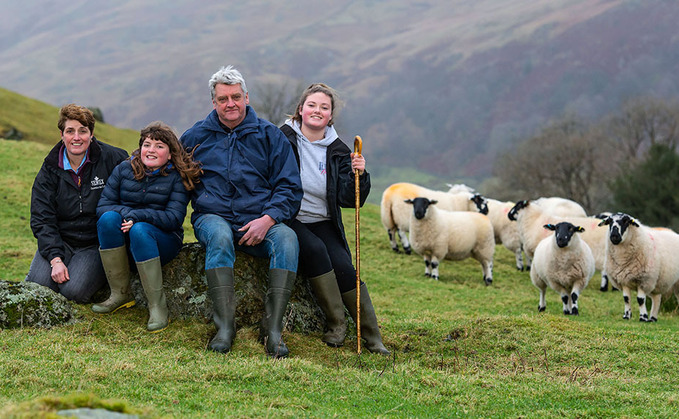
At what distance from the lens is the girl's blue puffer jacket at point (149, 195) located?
7.20m

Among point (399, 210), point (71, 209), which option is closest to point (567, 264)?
point (399, 210)

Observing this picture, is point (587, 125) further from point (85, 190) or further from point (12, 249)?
point (85, 190)

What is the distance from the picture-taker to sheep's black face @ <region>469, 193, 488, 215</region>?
906 inches

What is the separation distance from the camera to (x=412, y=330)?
919cm

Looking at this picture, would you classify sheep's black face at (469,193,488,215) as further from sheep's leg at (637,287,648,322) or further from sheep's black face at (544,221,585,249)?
sheep's leg at (637,287,648,322)

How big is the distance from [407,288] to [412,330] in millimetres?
7354

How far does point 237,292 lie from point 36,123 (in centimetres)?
4333

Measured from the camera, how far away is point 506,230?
2255 centimetres

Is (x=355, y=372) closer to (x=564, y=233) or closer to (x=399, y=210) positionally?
(x=564, y=233)

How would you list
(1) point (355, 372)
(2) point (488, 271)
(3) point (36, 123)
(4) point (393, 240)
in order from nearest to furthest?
(1) point (355, 372) → (2) point (488, 271) → (4) point (393, 240) → (3) point (36, 123)

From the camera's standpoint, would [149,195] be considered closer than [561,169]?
Yes

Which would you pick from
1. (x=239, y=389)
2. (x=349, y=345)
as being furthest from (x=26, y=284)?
(x=349, y=345)

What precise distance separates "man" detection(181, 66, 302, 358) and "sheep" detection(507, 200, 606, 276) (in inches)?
527

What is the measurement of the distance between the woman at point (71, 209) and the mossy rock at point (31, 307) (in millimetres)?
298
